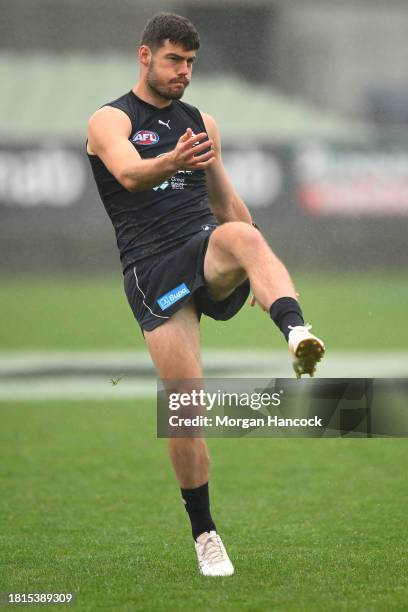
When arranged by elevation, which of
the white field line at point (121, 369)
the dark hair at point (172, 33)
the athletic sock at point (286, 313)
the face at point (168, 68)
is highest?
the dark hair at point (172, 33)

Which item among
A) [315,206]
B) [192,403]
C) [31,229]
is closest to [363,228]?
[315,206]

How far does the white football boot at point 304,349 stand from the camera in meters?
3.62

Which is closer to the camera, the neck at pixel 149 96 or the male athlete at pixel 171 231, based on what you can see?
the male athlete at pixel 171 231

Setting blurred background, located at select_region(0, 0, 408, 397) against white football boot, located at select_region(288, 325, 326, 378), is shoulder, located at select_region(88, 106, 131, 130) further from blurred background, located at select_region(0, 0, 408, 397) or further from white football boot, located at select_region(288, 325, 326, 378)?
blurred background, located at select_region(0, 0, 408, 397)

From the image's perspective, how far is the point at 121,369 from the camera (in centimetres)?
1045

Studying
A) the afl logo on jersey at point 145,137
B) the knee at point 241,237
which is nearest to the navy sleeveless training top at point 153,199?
the afl logo on jersey at point 145,137

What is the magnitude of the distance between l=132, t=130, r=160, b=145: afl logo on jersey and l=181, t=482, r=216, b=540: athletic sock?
1299 mm

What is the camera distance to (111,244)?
19125 mm

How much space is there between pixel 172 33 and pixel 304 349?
1.38 m

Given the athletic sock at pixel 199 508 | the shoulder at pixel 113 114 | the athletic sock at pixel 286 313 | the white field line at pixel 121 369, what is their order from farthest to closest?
1. the white field line at pixel 121 369
2. the athletic sock at pixel 199 508
3. the shoulder at pixel 113 114
4. the athletic sock at pixel 286 313

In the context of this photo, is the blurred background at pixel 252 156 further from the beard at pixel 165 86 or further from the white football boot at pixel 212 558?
the beard at pixel 165 86

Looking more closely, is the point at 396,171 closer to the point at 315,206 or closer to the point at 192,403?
the point at 315,206

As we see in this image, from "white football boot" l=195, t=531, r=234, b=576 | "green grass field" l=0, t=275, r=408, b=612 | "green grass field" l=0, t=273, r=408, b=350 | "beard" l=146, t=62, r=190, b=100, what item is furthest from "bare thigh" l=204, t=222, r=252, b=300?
"green grass field" l=0, t=273, r=408, b=350

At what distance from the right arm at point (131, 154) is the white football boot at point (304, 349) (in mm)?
660
